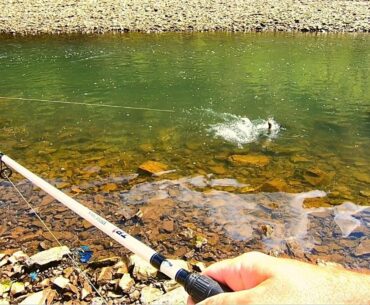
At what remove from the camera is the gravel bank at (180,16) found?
126ft

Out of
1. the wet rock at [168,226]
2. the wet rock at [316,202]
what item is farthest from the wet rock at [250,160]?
the wet rock at [168,226]

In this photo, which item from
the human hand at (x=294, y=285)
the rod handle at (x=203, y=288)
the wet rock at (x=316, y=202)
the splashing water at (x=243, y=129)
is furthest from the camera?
the splashing water at (x=243, y=129)

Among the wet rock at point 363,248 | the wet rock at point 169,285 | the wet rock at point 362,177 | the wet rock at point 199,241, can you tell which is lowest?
the wet rock at point 363,248

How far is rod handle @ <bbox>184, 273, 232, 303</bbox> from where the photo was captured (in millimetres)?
2027

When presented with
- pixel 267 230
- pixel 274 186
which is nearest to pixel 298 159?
pixel 274 186

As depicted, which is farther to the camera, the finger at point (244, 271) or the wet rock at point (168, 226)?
the wet rock at point (168, 226)

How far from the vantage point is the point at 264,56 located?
91.0ft

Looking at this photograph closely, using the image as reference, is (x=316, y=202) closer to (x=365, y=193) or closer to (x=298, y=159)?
(x=365, y=193)

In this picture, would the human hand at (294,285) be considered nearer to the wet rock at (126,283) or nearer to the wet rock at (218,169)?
the wet rock at (126,283)

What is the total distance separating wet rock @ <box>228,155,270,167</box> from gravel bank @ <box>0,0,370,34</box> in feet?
97.5

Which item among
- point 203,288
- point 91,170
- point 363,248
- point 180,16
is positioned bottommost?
point 363,248

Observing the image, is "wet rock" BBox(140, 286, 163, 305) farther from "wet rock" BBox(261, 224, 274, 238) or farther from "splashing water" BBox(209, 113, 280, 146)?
"splashing water" BBox(209, 113, 280, 146)

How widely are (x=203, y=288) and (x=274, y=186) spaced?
7.71m

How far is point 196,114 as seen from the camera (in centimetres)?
1563
